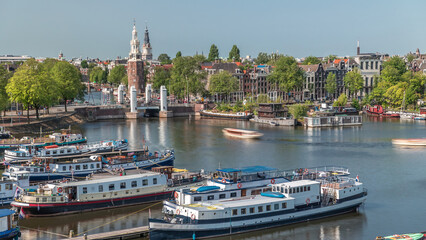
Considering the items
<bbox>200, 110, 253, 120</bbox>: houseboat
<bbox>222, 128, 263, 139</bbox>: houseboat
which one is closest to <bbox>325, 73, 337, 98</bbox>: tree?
<bbox>200, 110, 253, 120</bbox>: houseboat

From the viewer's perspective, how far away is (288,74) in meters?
127

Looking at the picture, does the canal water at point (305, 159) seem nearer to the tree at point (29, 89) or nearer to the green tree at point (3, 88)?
the tree at point (29, 89)

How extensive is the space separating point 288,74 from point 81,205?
306 ft

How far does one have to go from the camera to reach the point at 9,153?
5462 cm

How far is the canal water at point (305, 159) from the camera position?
1414 inches

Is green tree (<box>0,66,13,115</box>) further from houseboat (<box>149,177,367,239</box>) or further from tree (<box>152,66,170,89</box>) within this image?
houseboat (<box>149,177,367,239</box>)

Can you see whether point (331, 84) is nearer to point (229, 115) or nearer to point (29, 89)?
point (229, 115)

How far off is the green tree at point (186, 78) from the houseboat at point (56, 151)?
69.6 metres

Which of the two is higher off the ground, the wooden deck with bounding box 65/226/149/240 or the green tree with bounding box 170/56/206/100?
the green tree with bounding box 170/56/206/100

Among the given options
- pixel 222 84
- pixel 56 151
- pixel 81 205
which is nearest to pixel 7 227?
pixel 81 205

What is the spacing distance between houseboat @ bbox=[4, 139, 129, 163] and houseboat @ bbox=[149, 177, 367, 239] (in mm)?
24592

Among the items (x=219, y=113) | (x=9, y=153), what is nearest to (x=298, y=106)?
(x=219, y=113)

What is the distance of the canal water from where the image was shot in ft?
118

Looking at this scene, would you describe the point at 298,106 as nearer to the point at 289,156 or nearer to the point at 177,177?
the point at 289,156
